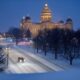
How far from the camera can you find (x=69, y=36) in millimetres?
18234

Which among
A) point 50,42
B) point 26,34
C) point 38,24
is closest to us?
point 50,42

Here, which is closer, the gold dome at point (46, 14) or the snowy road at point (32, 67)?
the snowy road at point (32, 67)

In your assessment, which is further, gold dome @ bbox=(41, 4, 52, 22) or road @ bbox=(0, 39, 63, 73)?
gold dome @ bbox=(41, 4, 52, 22)

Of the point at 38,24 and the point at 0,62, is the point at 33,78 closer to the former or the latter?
the point at 0,62

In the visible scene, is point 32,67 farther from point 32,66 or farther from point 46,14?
point 46,14

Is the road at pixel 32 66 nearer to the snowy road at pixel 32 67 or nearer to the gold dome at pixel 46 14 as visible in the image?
the snowy road at pixel 32 67

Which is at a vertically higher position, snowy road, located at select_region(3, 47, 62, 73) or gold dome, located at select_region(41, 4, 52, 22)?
gold dome, located at select_region(41, 4, 52, 22)

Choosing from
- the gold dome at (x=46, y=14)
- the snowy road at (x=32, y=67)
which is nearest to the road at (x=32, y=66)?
the snowy road at (x=32, y=67)

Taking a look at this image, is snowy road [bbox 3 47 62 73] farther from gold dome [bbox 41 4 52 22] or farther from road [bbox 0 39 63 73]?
gold dome [bbox 41 4 52 22]

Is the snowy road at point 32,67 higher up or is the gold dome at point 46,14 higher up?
the gold dome at point 46,14

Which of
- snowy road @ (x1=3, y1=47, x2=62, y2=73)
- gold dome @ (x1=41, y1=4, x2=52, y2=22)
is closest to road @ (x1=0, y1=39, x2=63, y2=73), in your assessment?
snowy road @ (x1=3, y1=47, x2=62, y2=73)

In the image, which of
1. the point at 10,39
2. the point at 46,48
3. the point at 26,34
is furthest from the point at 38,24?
the point at 46,48

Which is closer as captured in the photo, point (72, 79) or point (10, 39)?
point (72, 79)

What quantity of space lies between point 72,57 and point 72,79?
316 inches
